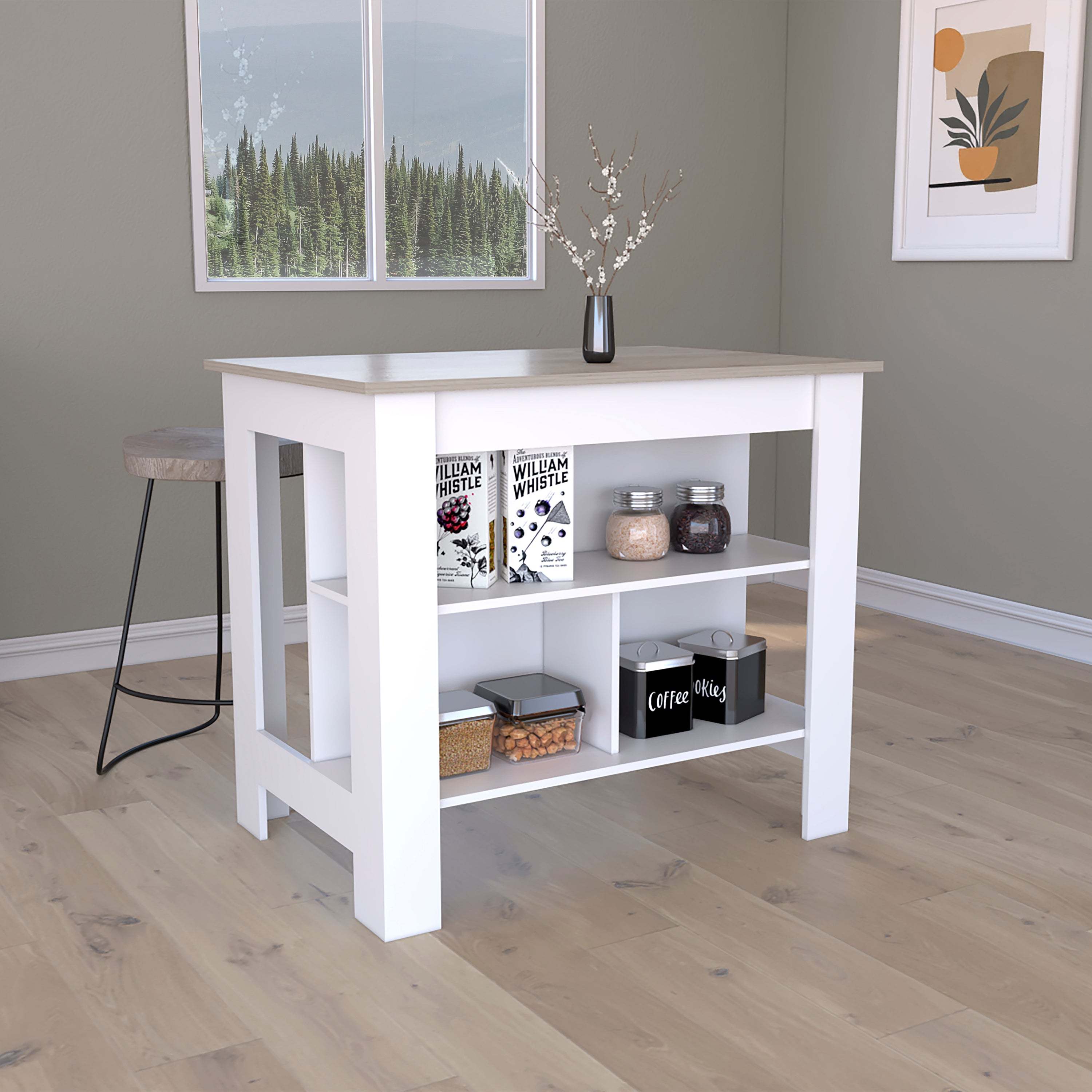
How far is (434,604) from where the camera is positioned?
6.88 feet

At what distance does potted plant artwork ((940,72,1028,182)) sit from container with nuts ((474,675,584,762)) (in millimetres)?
2389

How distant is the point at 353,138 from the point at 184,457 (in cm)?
157

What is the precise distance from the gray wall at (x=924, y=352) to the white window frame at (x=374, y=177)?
3.35ft

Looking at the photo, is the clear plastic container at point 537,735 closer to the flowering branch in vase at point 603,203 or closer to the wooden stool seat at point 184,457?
the wooden stool seat at point 184,457

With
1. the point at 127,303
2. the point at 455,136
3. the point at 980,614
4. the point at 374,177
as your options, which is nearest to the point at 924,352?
the point at 980,614

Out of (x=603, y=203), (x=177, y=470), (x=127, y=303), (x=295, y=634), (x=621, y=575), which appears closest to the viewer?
(x=621, y=575)

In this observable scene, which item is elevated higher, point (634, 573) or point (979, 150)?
point (979, 150)

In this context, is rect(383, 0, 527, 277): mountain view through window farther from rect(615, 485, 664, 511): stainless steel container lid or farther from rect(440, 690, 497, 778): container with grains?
rect(440, 690, 497, 778): container with grains

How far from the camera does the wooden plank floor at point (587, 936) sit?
1.79m

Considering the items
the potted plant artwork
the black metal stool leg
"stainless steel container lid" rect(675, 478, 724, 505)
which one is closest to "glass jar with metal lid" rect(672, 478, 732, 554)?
"stainless steel container lid" rect(675, 478, 724, 505)

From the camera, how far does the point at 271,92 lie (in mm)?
3791

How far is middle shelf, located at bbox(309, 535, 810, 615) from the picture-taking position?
87.2 inches

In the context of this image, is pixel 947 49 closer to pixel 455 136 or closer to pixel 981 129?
pixel 981 129

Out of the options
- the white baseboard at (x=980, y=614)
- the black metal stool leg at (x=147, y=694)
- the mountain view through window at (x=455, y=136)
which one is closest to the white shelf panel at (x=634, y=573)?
the black metal stool leg at (x=147, y=694)
